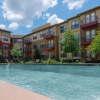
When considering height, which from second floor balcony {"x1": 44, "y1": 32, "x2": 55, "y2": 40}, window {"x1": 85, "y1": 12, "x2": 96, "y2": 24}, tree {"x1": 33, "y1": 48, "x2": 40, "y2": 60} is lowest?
tree {"x1": 33, "y1": 48, "x2": 40, "y2": 60}

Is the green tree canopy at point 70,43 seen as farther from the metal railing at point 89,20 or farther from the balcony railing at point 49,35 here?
the balcony railing at point 49,35

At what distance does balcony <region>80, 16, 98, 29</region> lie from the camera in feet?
92.6

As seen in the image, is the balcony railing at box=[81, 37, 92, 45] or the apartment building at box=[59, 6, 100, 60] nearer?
the apartment building at box=[59, 6, 100, 60]

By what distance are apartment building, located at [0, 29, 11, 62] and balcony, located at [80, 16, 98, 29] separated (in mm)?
23599

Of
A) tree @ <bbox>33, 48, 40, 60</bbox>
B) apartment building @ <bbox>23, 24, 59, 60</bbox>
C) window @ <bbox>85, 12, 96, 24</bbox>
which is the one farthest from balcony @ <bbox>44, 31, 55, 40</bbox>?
window @ <bbox>85, 12, 96, 24</bbox>

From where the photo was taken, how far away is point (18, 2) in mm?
23797

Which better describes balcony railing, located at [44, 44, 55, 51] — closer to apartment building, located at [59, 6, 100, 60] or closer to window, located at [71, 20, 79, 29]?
apartment building, located at [59, 6, 100, 60]

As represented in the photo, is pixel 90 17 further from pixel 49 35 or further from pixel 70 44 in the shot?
pixel 49 35

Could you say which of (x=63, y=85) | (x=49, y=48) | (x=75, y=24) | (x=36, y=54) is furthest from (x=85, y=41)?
(x=63, y=85)

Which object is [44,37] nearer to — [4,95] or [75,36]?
[75,36]

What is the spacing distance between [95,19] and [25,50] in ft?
83.8

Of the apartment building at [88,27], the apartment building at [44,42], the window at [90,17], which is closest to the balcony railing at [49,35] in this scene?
the apartment building at [44,42]

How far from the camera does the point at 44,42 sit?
42.2 meters

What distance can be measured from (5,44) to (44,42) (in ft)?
39.0
